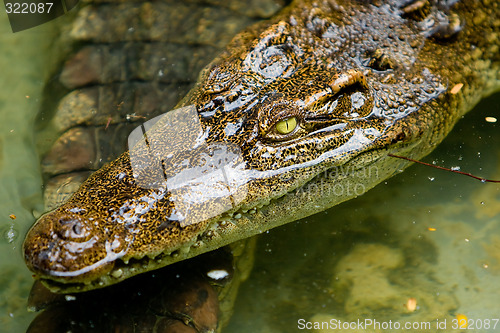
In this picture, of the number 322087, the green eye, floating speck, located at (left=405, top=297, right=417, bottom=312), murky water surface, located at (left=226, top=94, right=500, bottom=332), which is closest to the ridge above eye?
the green eye

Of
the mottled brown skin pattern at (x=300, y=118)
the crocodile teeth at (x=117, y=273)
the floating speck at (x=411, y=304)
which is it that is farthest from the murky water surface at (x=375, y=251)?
the crocodile teeth at (x=117, y=273)

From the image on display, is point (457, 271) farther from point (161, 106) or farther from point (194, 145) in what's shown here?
point (161, 106)

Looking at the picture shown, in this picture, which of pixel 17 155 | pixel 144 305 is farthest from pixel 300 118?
pixel 17 155

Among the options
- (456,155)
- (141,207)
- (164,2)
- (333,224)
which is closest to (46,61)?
(164,2)

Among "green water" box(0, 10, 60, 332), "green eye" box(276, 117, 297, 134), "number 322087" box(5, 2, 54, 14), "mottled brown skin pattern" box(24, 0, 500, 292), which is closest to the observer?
"mottled brown skin pattern" box(24, 0, 500, 292)

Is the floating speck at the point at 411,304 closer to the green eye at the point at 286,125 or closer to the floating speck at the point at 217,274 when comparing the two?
the floating speck at the point at 217,274

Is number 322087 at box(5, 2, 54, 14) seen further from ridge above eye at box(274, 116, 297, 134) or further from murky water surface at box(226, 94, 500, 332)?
murky water surface at box(226, 94, 500, 332)

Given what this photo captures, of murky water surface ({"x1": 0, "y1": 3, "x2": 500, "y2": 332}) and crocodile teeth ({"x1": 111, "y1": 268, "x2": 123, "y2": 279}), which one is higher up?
crocodile teeth ({"x1": 111, "y1": 268, "x2": 123, "y2": 279})
